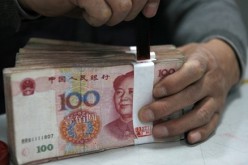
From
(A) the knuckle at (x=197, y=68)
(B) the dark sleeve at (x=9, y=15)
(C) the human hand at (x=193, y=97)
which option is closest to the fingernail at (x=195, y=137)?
(C) the human hand at (x=193, y=97)

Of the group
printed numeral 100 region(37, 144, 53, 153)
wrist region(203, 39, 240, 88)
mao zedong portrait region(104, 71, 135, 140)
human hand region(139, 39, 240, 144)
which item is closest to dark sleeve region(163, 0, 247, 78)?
wrist region(203, 39, 240, 88)

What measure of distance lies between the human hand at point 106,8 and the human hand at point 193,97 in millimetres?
120

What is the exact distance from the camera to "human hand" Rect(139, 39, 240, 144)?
1.98 feet

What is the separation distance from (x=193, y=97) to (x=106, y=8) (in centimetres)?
22

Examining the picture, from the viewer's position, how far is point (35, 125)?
1.77 ft

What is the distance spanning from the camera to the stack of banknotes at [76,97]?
53 cm

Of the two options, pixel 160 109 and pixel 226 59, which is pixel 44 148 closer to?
A: pixel 160 109

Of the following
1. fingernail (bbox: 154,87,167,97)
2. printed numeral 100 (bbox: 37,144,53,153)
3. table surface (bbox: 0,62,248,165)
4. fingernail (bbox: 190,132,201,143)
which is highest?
fingernail (bbox: 154,87,167,97)

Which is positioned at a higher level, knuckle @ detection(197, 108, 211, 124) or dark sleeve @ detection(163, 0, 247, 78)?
dark sleeve @ detection(163, 0, 247, 78)

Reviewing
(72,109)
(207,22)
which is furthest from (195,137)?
(207,22)

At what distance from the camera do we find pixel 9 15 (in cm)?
66

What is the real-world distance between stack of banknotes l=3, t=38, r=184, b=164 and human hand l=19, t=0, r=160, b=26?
61 millimetres

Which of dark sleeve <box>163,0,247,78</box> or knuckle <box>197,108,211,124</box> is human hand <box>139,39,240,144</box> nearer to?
knuckle <box>197,108,211,124</box>

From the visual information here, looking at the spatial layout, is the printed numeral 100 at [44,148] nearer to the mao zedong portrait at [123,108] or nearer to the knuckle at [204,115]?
the mao zedong portrait at [123,108]
